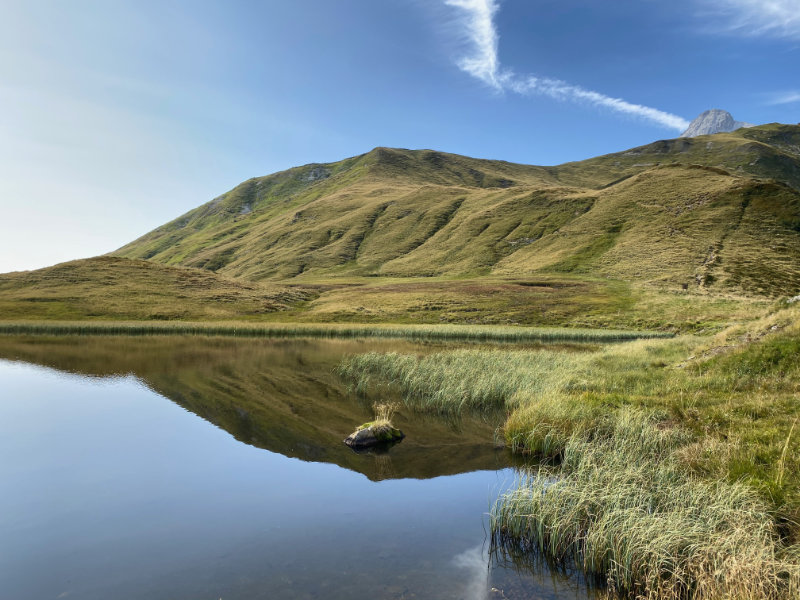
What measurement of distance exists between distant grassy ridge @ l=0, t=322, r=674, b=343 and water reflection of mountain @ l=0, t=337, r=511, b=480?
6.42 meters

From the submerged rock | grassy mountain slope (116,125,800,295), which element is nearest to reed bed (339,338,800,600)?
the submerged rock

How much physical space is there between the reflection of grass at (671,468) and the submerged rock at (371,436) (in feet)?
16.9

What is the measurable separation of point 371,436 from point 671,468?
1177 cm

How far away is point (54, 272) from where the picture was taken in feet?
354

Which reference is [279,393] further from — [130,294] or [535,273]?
[535,273]

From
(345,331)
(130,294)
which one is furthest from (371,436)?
(130,294)

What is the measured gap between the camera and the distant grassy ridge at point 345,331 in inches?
2392

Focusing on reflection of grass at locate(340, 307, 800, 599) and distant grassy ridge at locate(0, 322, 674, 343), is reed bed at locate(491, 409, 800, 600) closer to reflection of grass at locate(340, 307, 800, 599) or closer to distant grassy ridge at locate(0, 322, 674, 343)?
reflection of grass at locate(340, 307, 800, 599)

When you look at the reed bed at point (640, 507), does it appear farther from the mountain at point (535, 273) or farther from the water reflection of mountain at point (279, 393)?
the mountain at point (535, 273)

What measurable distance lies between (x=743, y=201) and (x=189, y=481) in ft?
489

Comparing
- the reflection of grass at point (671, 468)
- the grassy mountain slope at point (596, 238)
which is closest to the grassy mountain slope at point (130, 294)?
the grassy mountain slope at point (596, 238)

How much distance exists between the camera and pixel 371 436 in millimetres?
20359

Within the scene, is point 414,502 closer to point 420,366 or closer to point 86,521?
point 86,521

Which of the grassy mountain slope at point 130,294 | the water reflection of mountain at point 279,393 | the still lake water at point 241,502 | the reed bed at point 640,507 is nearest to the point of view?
the reed bed at point 640,507
